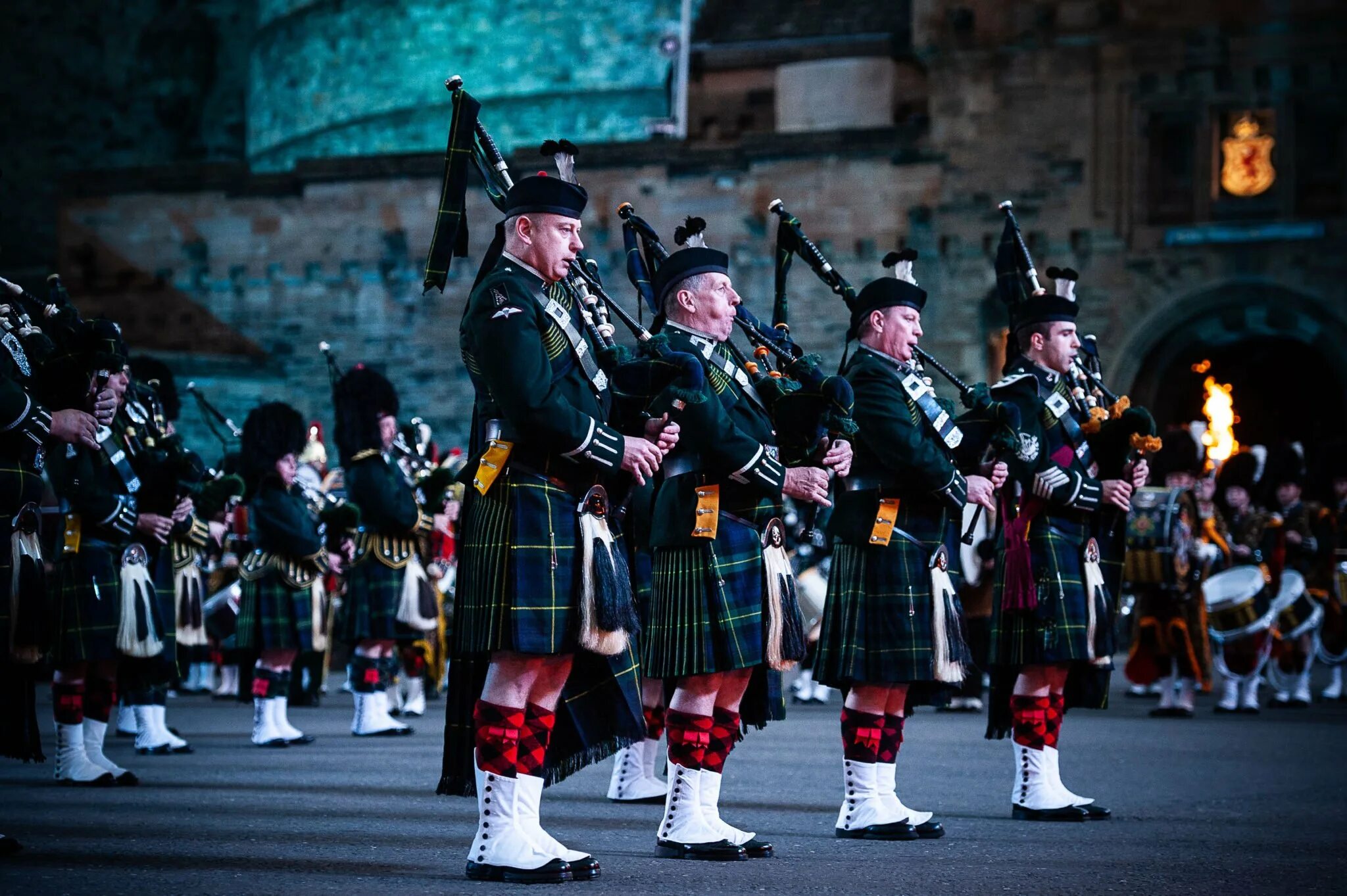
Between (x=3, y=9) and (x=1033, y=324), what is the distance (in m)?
35.6

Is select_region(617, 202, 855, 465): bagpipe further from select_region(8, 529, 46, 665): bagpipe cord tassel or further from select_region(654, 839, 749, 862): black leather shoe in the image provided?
select_region(8, 529, 46, 665): bagpipe cord tassel

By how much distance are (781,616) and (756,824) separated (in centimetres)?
113

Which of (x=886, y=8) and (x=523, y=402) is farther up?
(x=886, y=8)

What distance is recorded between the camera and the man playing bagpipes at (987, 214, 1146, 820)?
7199 mm

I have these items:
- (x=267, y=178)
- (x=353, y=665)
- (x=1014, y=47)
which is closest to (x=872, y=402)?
(x=353, y=665)

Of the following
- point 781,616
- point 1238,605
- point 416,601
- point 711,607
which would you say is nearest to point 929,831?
point 781,616

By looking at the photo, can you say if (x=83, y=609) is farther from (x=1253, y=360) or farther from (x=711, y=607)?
(x=1253, y=360)

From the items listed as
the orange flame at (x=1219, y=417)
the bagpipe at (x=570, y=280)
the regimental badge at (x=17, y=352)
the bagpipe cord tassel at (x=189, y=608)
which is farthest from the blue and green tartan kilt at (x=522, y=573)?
the orange flame at (x=1219, y=417)

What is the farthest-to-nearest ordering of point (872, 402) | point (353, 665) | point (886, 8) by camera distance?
point (886, 8) → point (353, 665) → point (872, 402)

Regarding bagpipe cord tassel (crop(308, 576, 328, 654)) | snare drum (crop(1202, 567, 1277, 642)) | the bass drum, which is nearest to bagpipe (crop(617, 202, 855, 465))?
bagpipe cord tassel (crop(308, 576, 328, 654))

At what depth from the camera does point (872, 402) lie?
6.80m

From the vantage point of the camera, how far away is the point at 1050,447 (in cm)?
741

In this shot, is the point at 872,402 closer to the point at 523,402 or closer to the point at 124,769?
the point at 523,402

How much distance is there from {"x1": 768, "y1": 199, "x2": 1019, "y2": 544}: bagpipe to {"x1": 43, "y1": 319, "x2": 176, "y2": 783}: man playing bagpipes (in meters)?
2.88
